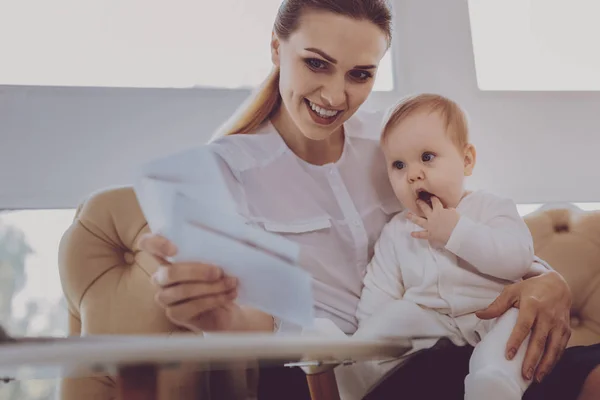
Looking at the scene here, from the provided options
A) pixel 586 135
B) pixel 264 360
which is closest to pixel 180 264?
pixel 264 360

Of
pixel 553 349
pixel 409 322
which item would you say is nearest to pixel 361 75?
pixel 409 322

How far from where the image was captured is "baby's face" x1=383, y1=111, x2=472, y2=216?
3.30ft

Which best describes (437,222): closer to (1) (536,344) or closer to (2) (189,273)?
(1) (536,344)

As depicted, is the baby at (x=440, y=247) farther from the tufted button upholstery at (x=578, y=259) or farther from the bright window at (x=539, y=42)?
the bright window at (x=539, y=42)

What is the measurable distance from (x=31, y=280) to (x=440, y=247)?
0.92 metres

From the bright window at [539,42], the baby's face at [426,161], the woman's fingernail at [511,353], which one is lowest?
the woman's fingernail at [511,353]

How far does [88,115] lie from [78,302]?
1.56ft

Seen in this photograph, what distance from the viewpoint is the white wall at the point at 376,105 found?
4.55 ft

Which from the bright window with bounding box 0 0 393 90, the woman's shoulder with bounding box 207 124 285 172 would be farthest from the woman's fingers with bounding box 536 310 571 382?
the bright window with bounding box 0 0 393 90

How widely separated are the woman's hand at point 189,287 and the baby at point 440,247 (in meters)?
0.26

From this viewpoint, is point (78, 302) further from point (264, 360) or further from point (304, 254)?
point (264, 360)

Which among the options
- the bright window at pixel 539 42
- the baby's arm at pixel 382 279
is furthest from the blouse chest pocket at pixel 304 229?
the bright window at pixel 539 42

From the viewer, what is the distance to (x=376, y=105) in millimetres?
1619

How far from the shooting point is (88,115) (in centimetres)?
143
